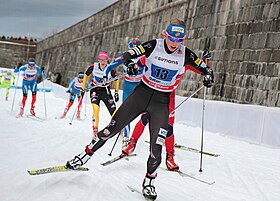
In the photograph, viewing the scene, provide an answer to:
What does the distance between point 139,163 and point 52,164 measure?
146 cm

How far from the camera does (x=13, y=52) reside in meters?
53.3

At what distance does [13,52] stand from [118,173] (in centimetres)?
5332

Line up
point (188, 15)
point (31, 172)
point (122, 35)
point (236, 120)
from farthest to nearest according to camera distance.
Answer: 1. point (122, 35)
2. point (188, 15)
3. point (236, 120)
4. point (31, 172)

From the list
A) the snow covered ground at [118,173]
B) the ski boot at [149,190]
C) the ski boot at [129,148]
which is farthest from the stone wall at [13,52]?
the ski boot at [149,190]

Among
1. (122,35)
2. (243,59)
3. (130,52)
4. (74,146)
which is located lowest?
(74,146)

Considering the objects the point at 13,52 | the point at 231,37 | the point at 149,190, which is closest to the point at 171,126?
the point at 149,190

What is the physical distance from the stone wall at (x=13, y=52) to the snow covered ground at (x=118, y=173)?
49080 mm

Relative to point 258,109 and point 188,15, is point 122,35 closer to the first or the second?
point 188,15

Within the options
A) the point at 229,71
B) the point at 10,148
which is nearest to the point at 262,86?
the point at 229,71

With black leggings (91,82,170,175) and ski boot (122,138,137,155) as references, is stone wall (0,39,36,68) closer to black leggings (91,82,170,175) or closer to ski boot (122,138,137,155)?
ski boot (122,138,137,155)

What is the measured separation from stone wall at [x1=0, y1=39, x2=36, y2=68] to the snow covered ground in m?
49.1

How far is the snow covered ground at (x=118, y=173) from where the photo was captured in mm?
3656

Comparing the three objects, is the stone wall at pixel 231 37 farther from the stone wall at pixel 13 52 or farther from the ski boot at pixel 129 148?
the stone wall at pixel 13 52

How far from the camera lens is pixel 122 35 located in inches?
782
